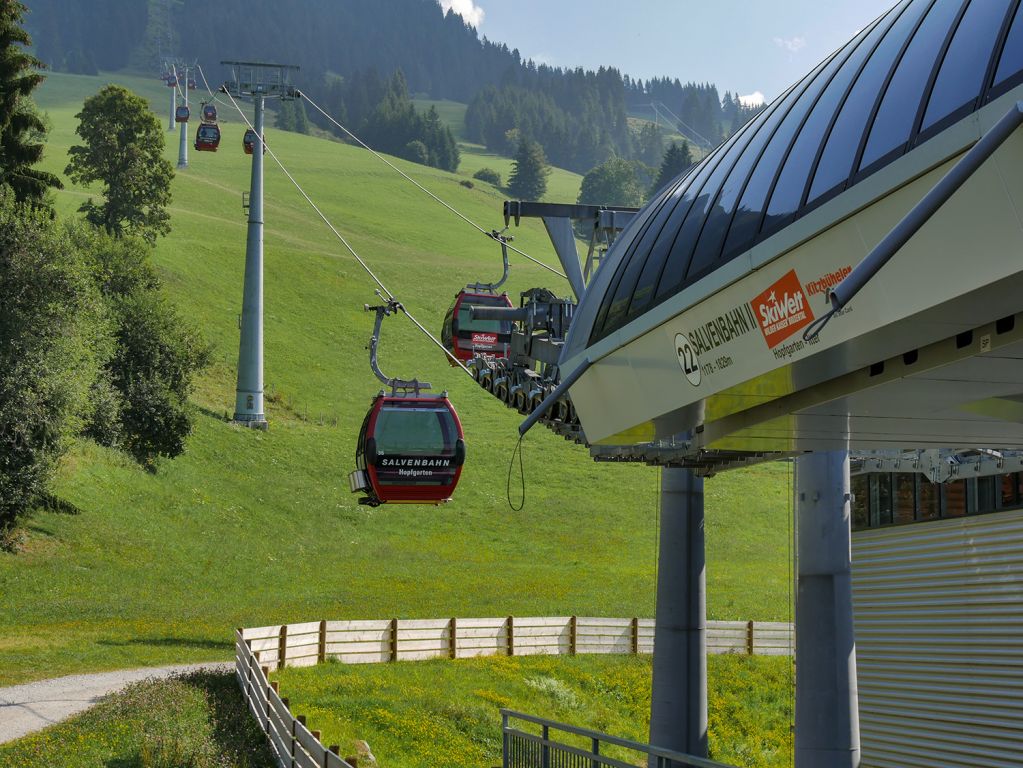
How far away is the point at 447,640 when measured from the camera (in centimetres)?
3080

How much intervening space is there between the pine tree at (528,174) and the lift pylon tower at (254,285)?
11544 cm

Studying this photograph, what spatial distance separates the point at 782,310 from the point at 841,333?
2.76 ft

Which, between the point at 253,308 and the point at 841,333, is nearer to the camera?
the point at 841,333

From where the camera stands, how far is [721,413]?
41.2 ft

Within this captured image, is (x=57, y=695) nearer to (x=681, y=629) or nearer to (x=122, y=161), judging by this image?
(x=681, y=629)

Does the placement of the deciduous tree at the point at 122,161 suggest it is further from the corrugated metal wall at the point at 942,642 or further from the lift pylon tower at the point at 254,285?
the corrugated metal wall at the point at 942,642

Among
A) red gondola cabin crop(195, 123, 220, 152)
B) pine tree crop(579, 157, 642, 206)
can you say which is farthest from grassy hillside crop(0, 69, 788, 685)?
pine tree crop(579, 157, 642, 206)

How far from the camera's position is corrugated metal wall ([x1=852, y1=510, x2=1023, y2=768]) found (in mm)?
20922

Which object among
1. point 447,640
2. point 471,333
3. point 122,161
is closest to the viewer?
point 447,640

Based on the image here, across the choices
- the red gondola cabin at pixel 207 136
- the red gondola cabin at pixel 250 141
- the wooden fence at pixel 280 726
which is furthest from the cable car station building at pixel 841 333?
the red gondola cabin at pixel 207 136

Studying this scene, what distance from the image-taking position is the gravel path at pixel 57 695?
21281 millimetres

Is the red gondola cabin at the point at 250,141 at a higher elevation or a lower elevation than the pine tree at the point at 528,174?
lower

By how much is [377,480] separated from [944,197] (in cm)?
1783

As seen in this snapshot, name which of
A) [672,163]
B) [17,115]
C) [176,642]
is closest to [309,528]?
[176,642]
